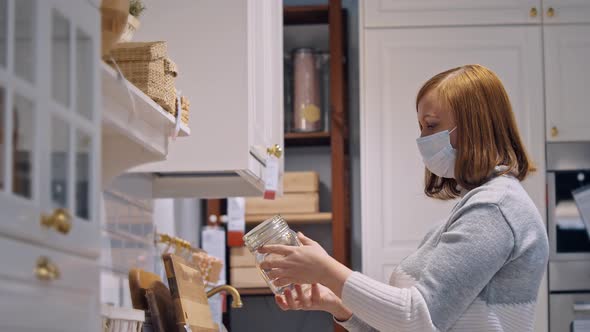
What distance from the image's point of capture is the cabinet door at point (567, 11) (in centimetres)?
359

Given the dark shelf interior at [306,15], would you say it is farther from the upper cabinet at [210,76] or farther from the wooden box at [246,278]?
the upper cabinet at [210,76]

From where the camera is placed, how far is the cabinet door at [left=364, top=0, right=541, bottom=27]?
3.61 m

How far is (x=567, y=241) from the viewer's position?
3.51 m

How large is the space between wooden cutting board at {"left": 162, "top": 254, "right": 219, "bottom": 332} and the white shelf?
16.3 inches

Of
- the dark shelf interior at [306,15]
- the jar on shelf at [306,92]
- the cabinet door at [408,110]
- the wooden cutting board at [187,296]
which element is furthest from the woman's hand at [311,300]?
the dark shelf interior at [306,15]

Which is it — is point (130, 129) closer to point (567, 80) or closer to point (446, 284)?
point (446, 284)

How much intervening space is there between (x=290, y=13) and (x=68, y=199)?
3.16 metres

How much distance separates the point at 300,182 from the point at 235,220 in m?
0.31

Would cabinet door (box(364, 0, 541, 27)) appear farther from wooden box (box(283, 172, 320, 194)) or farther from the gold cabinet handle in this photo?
wooden box (box(283, 172, 320, 194))

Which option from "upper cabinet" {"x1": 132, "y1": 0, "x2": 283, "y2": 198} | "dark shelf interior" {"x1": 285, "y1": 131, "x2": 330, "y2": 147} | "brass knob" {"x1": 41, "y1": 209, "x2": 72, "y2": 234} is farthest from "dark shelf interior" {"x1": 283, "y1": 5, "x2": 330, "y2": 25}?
"brass knob" {"x1": 41, "y1": 209, "x2": 72, "y2": 234}

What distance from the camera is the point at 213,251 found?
149 inches

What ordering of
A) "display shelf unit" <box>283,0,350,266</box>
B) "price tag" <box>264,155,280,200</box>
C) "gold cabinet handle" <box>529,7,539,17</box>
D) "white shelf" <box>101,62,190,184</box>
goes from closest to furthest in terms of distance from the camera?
"white shelf" <box>101,62,190,184</box>, "price tag" <box>264,155,280,200</box>, "gold cabinet handle" <box>529,7,539,17</box>, "display shelf unit" <box>283,0,350,266</box>

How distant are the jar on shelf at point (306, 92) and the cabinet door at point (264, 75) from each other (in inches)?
29.2

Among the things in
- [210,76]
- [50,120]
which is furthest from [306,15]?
[50,120]
